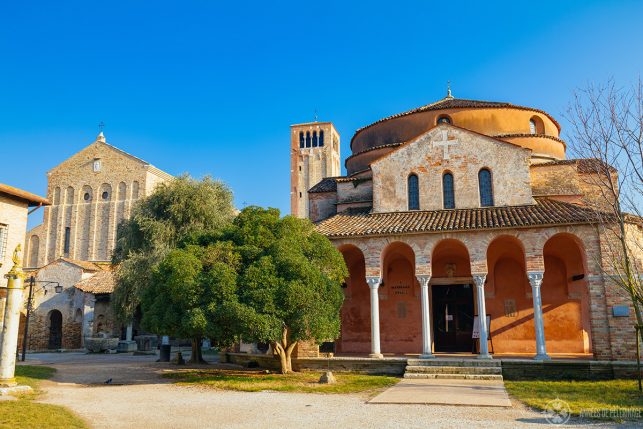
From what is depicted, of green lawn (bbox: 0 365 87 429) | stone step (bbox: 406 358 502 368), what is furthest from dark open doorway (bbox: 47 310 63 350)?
stone step (bbox: 406 358 502 368)

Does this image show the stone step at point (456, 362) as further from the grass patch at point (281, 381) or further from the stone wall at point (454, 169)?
the stone wall at point (454, 169)

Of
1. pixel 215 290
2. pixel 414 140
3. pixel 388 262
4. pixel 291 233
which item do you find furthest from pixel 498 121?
pixel 215 290

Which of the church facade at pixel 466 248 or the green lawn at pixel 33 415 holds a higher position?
the church facade at pixel 466 248

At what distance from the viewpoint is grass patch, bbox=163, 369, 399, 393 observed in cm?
1407

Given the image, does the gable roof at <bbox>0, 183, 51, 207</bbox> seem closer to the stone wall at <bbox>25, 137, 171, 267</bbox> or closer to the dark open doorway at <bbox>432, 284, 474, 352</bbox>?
the dark open doorway at <bbox>432, 284, 474, 352</bbox>

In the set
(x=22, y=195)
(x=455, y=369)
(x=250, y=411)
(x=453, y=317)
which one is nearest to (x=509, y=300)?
(x=453, y=317)

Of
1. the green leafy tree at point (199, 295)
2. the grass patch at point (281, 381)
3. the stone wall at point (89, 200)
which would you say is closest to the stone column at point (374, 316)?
the grass patch at point (281, 381)

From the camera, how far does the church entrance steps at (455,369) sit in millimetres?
15797

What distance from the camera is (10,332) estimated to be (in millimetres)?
12844

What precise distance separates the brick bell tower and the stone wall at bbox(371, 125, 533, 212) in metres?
50.5

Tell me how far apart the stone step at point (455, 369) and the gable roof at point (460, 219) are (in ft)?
15.2

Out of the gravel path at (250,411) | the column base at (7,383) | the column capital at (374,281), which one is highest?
the column capital at (374,281)

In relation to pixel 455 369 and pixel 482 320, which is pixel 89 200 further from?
pixel 455 369

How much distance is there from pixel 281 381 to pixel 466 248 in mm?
8053
